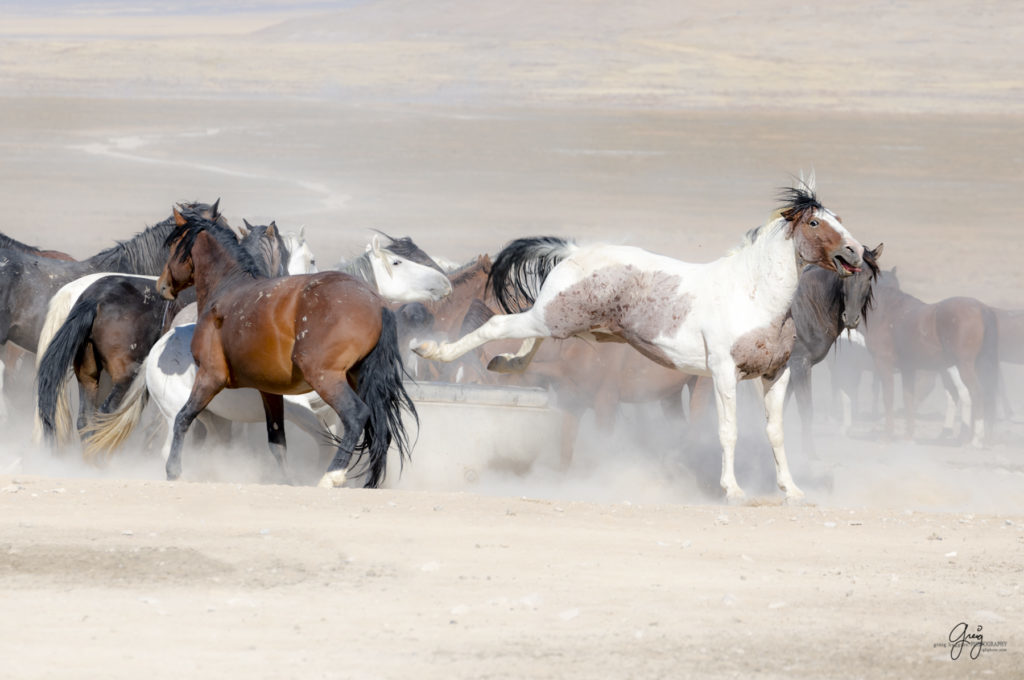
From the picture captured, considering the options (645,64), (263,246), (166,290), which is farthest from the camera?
(645,64)

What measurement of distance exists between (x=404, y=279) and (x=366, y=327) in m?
2.77

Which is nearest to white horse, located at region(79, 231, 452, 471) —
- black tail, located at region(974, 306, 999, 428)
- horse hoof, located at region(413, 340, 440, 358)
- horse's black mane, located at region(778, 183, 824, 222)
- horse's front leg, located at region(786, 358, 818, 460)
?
horse hoof, located at region(413, 340, 440, 358)

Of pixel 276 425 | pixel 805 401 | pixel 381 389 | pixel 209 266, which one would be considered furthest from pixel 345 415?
pixel 805 401

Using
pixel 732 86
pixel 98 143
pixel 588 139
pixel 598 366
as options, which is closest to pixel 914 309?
pixel 598 366

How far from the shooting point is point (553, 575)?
6453 millimetres

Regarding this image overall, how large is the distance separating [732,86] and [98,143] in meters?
24.2

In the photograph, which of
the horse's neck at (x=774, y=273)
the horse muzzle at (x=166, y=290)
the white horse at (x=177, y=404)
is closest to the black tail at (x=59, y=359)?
the white horse at (x=177, y=404)

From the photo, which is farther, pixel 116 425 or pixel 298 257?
pixel 298 257

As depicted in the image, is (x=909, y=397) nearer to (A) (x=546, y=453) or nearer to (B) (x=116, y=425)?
(A) (x=546, y=453)

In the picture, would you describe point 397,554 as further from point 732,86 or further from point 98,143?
point 732,86

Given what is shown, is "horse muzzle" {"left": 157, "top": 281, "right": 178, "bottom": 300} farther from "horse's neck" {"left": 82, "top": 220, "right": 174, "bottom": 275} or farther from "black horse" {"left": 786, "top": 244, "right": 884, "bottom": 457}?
"black horse" {"left": 786, "top": 244, "right": 884, "bottom": 457}

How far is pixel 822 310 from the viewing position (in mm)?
11406

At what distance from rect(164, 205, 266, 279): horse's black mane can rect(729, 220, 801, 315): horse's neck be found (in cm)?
292

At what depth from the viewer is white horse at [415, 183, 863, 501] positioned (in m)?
9.00
